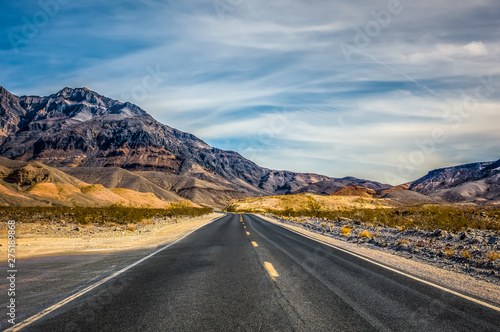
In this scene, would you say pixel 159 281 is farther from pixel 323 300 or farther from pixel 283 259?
pixel 283 259

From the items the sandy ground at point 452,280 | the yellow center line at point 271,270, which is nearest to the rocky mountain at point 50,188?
the yellow center line at point 271,270

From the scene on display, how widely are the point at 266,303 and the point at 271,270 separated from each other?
269 centimetres

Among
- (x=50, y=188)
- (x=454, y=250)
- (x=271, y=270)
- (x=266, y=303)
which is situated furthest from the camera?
(x=50, y=188)

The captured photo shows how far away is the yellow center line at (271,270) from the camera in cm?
Result: 705

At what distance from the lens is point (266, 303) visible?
5.02 metres

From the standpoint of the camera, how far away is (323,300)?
5230 millimetres

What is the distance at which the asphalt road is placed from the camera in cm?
414

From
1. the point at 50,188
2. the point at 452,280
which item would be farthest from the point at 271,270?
the point at 50,188

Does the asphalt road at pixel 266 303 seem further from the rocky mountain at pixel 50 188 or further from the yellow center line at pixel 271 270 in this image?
the rocky mountain at pixel 50 188

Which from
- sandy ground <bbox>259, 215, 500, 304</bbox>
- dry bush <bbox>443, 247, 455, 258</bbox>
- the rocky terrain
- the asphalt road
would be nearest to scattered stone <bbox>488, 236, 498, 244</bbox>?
the rocky terrain

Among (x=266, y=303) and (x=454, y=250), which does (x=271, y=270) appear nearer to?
(x=266, y=303)

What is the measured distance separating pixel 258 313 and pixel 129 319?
187cm

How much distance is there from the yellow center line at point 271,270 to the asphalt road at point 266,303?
2 centimetres

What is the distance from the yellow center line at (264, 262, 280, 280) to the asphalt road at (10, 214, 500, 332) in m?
0.02
